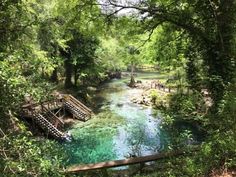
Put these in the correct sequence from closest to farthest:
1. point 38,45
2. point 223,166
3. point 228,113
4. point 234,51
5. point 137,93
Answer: point 223,166 → point 228,113 → point 234,51 → point 38,45 → point 137,93

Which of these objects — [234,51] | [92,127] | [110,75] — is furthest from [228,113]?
[110,75]

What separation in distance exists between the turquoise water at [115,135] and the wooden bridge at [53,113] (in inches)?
37.0

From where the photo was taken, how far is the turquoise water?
18062 mm

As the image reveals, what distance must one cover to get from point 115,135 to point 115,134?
0.78 ft

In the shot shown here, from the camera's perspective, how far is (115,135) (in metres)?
21.5

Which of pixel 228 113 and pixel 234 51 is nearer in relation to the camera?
pixel 228 113

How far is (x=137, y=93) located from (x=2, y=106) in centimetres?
3144

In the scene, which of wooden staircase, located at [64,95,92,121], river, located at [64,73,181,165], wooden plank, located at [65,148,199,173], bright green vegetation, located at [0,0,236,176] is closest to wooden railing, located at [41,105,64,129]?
river, located at [64,73,181,165]

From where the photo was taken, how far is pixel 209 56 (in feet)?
42.4

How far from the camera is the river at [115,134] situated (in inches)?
712

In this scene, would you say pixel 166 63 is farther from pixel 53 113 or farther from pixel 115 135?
pixel 53 113

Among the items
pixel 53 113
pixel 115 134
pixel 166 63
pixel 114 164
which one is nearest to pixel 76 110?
pixel 53 113

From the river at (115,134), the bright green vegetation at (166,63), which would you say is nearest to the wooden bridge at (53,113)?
the river at (115,134)

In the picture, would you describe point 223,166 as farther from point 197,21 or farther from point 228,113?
point 197,21
